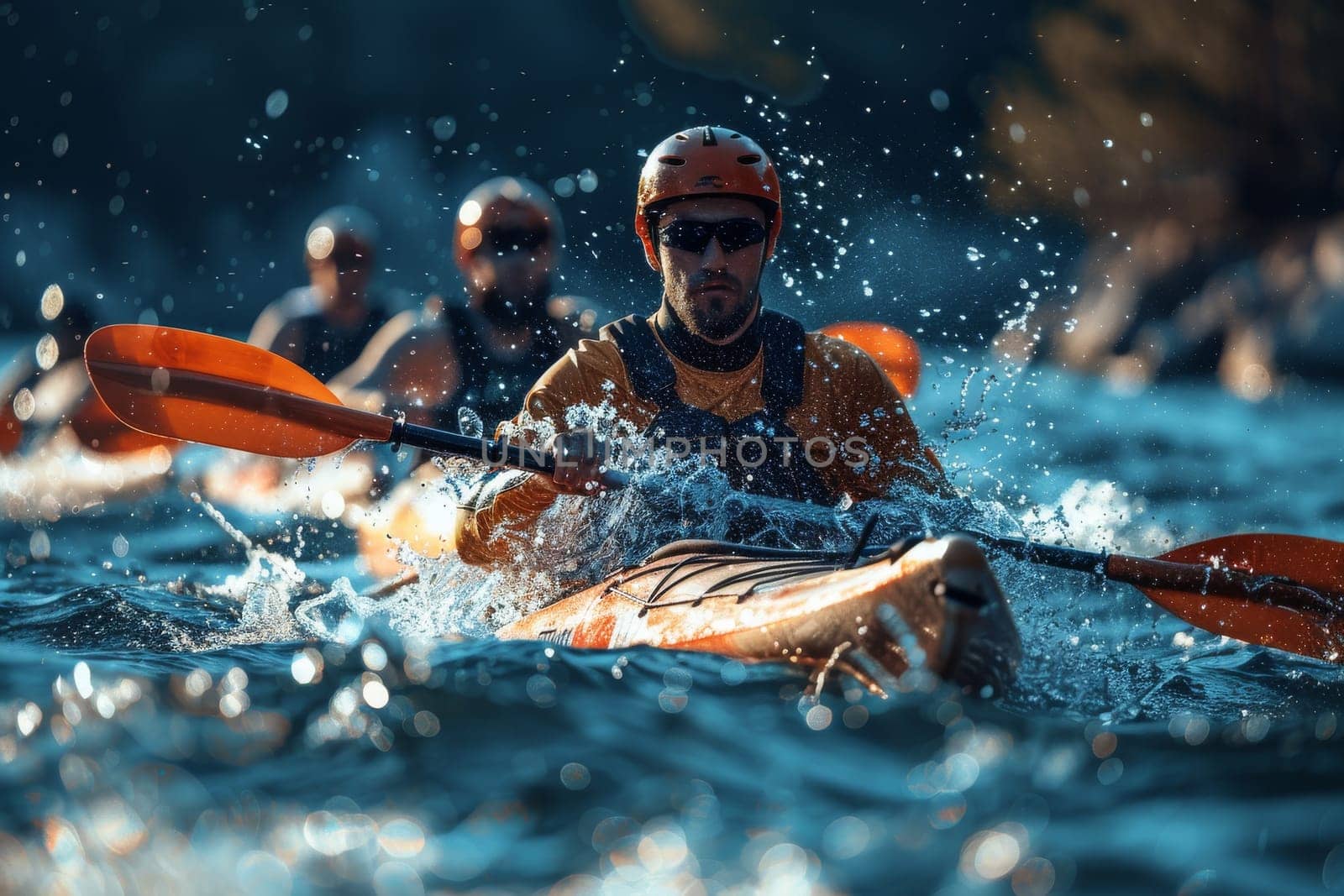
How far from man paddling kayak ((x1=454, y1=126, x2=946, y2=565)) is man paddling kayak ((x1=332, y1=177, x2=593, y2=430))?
8.33ft

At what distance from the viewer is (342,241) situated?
8414mm

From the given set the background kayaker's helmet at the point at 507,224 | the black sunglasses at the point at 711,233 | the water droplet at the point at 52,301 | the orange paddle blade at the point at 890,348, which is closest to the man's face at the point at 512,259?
the background kayaker's helmet at the point at 507,224

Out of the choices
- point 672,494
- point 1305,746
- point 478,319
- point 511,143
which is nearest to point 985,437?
point 478,319

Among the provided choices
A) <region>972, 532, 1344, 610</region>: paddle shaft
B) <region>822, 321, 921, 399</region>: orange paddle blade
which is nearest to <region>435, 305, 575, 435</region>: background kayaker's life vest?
<region>822, 321, 921, 399</region>: orange paddle blade

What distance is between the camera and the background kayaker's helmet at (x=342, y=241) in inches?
329

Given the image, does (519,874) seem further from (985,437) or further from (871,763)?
(985,437)

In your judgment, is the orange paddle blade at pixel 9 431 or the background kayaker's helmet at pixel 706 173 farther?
the orange paddle blade at pixel 9 431

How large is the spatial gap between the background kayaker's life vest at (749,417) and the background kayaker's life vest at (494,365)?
2.55m

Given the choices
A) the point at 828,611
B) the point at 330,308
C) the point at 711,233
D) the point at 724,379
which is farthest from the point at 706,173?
the point at 330,308

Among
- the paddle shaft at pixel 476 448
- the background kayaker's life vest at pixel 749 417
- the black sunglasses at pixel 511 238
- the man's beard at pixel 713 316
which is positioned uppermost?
the black sunglasses at pixel 511 238

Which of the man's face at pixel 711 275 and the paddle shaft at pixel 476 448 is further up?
the man's face at pixel 711 275

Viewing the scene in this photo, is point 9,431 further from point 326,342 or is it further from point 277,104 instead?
point 277,104

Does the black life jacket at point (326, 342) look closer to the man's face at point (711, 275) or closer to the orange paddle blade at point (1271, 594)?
the man's face at point (711, 275)

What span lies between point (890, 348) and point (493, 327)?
7.33ft
